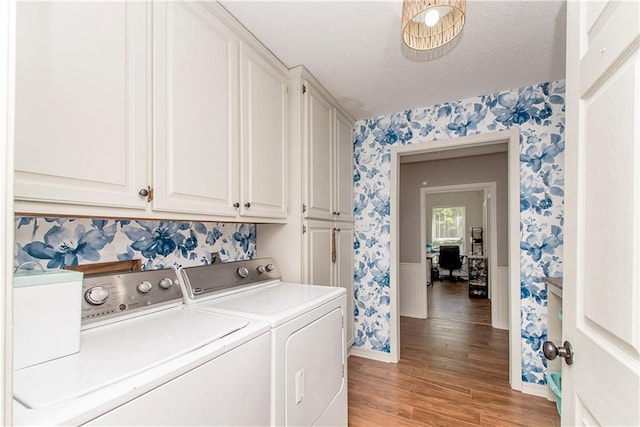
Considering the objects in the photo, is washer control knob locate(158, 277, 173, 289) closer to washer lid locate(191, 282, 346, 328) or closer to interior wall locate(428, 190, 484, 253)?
washer lid locate(191, 282, 346, 328)

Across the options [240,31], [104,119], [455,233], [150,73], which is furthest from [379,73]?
[455,233]

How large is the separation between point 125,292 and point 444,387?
238 cm

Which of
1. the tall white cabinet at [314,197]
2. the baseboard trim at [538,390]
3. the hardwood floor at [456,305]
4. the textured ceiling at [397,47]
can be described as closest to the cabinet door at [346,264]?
the tall white cabinet at [314,197]

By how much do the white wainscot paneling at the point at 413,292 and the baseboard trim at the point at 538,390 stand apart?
1.92 m

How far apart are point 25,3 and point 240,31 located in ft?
3.14

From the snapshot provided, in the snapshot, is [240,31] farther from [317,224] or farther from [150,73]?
[317,224]

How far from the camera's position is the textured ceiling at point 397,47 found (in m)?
1.47

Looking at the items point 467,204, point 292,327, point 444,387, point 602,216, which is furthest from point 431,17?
point 467,204

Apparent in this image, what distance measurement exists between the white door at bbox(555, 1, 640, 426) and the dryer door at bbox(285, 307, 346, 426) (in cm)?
89

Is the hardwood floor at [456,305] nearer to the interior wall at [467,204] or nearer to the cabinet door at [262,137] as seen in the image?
the interior wall at [467,204]

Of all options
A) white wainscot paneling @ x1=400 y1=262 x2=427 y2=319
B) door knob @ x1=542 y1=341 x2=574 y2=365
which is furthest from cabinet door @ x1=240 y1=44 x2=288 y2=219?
white wainscot paneling @ x1=400 y1=262 x2=427 y2=319

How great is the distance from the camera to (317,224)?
2211mm

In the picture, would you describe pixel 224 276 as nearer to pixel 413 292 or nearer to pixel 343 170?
pixel 343 170

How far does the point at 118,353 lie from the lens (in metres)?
0.83
